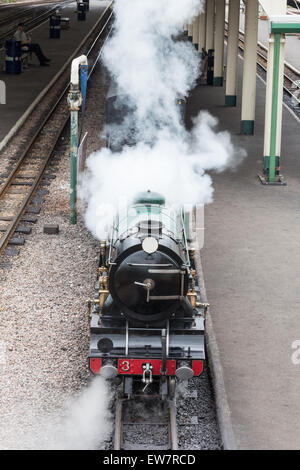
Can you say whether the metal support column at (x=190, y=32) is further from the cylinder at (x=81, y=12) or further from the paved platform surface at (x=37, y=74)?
the cylinder at (x=81, y=12)

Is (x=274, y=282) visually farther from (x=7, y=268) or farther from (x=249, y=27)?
(x=249, y=27)

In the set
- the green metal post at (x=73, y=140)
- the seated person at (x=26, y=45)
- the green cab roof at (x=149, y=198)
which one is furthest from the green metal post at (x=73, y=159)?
the seated person at (x=26, y=45)

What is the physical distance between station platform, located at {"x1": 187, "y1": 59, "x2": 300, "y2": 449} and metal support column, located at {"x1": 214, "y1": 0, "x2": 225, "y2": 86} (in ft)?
31.4

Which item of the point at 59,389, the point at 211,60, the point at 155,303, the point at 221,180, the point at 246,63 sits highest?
the point at 211,60

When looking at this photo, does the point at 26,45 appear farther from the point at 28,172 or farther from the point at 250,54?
the point at 28,172

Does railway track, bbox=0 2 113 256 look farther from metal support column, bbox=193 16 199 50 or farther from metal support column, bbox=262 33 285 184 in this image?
metal support column, bbox=193 16 199 50

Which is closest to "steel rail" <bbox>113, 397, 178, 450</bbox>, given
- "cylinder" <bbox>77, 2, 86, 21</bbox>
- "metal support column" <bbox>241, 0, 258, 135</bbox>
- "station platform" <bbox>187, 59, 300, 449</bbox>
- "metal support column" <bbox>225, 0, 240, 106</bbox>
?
"station platform" <bbox>187, 59, 300, 449</bbox>

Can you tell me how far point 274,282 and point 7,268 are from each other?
4.18m

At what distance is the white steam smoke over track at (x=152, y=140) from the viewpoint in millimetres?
9750

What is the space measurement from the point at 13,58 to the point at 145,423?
23002mm

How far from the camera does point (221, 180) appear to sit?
16.6 meters

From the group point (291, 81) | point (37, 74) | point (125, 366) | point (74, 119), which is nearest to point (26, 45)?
point (37, 74)

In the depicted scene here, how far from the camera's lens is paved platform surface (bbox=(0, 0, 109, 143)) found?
22.3 metres
